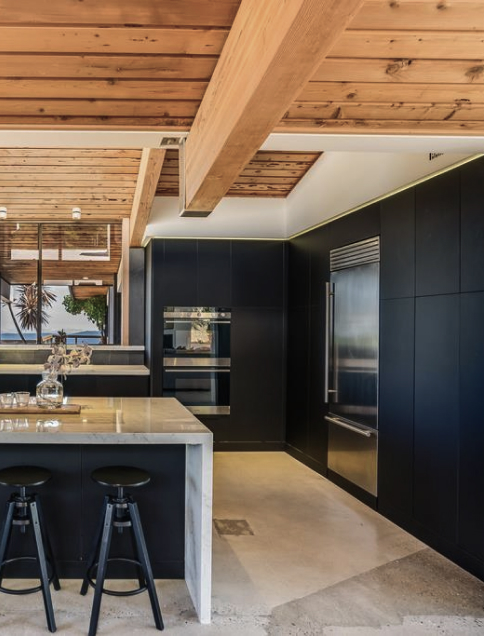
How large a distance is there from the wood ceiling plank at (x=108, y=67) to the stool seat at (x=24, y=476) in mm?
1813

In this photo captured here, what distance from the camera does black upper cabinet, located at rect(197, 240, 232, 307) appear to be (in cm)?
630

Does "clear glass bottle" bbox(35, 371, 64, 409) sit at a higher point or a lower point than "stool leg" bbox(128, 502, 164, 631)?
higher

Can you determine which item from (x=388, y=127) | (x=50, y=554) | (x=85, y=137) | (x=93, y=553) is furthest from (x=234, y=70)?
(x=50, y=554)

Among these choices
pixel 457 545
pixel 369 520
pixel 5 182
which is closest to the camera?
pixel 457 545

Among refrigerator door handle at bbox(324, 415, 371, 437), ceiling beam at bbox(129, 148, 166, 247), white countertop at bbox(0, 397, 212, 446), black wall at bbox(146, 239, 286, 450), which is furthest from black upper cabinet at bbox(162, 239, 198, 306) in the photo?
white countertop at bbox(0, 397, 212, 446)

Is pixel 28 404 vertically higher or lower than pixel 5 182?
lower

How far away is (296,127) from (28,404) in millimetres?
2201

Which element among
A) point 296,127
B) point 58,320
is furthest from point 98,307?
point 296,127

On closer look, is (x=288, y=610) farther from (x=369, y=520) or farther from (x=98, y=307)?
(x=98, y=307)

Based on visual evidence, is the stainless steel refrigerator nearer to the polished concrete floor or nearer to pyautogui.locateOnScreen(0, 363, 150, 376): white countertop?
the polished concrete floor

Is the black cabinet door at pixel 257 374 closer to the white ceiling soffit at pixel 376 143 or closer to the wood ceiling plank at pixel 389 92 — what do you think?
the white ceiling soffit at pixel 376 143

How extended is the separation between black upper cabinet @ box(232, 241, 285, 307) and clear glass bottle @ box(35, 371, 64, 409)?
304 centimetres

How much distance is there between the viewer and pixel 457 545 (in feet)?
11.2

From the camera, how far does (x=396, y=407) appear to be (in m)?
4.09
